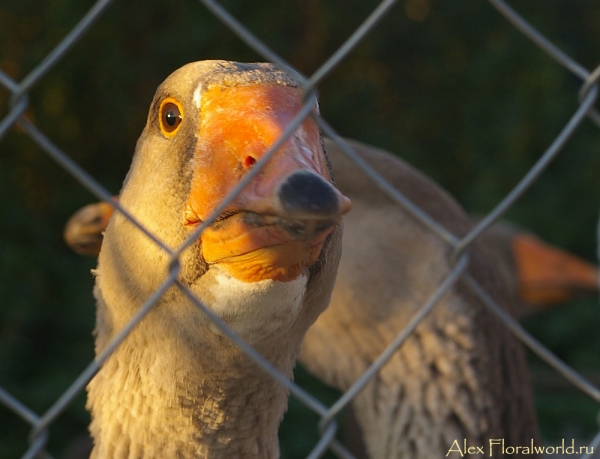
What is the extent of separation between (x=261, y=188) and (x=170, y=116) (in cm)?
49

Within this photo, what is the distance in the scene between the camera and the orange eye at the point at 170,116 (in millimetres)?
1657

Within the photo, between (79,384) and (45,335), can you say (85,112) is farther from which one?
(79,384)

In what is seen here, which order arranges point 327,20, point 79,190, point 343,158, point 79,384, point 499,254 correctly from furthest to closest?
point 327,20 < point 79,190 < point 499,254 < point 343,158 < point 79,384

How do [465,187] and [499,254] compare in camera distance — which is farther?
[465,187]

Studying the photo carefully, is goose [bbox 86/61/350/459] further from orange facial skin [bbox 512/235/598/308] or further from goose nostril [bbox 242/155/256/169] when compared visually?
orange facial skin [bbox 512/235/598/308]

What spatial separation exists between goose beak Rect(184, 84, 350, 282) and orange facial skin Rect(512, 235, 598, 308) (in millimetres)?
3769

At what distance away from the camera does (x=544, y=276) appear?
16.6 feet

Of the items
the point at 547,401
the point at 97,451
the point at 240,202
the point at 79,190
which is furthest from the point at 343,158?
the point at 547,401

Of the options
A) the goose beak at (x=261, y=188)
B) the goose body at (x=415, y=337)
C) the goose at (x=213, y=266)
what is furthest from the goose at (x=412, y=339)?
the goose beak at (x=261, y=188)

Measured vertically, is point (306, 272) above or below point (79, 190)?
above

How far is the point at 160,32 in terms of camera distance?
529cm

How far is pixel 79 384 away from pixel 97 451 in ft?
2.63

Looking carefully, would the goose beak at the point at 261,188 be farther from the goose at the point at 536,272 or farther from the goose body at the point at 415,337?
the goose at the point at 536,272

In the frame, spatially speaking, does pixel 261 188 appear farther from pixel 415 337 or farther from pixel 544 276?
pixel 544 276
